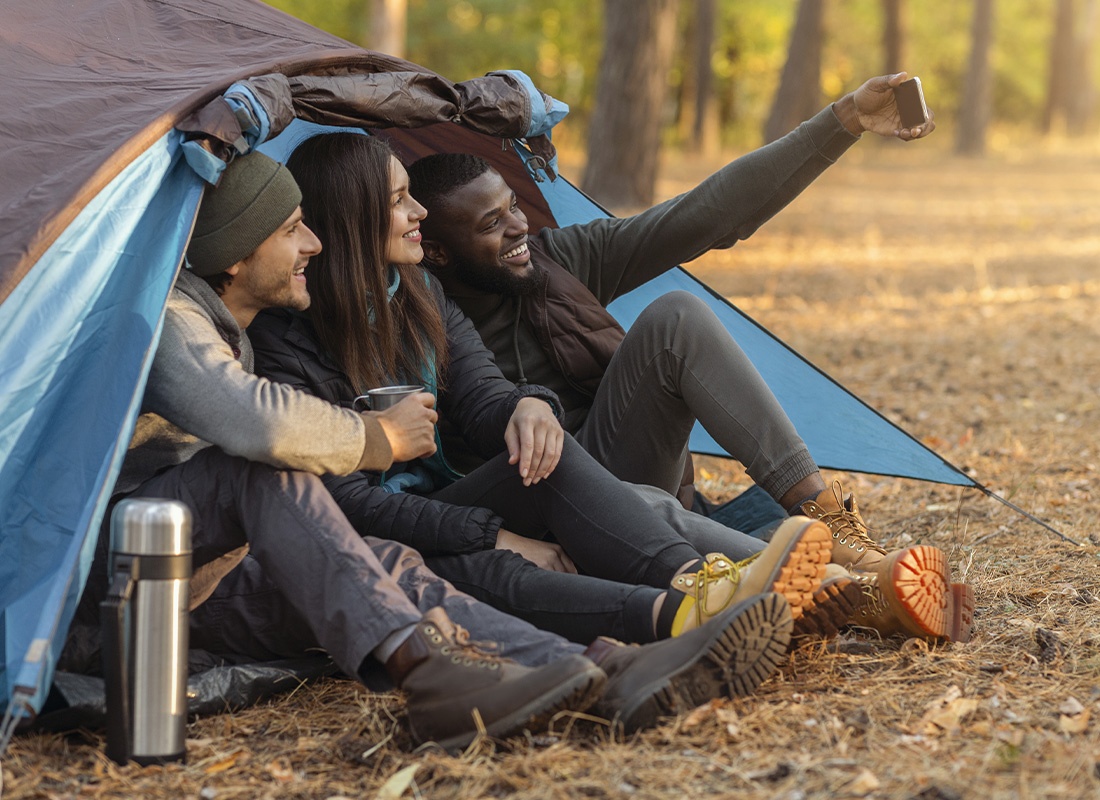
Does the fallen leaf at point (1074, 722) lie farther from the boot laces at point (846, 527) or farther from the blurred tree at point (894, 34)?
the blurred tree at point (894, 34)

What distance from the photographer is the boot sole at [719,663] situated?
2438 millimetres

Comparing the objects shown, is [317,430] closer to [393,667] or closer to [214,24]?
[393,667]

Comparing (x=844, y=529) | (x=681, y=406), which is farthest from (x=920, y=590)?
(x=681, y=406)

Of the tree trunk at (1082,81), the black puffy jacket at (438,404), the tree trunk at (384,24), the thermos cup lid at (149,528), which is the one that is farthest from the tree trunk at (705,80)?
the thermos cup lid at (149,528)

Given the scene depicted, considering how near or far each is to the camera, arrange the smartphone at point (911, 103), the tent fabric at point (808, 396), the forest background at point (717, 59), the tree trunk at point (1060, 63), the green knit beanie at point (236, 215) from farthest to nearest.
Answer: the tree trunk at point (1060, 63), the forest background at point (717, 59), the tent fabric at point (808, 396), the smartphone at point (911, 103), the green knit beanie at point (236, 215)

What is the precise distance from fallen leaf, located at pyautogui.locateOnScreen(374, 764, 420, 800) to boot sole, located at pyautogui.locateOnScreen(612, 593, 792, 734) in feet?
1.35

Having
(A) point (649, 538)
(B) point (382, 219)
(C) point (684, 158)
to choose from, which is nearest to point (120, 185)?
(B) point (382, 219)

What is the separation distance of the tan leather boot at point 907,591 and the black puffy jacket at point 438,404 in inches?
35.0

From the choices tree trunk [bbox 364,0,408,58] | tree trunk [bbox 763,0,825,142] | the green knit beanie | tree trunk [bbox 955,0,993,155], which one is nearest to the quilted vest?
the green knit beanie

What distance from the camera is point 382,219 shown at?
3.31 m

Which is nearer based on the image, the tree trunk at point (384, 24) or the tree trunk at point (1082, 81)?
the tree trunk at point (384, 24)

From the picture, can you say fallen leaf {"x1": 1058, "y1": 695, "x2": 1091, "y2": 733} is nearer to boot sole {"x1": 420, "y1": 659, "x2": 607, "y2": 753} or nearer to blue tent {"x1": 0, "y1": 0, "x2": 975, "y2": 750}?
boot sole {"x1": 420, "y1": 659, "x2": 607, "y2": 753}

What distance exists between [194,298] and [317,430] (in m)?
0.50

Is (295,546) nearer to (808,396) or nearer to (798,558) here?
(798,558)
